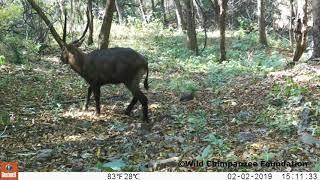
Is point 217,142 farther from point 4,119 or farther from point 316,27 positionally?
Result: point 316,27

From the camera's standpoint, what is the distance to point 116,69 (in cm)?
943

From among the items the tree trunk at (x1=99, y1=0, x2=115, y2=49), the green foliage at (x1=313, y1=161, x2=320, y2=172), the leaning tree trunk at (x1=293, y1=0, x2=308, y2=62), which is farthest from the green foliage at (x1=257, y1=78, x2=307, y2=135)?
the tree trunk at (x1=99, y1=0, x2=115, y2=49)

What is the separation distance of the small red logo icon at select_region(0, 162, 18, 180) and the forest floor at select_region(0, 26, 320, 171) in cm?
72

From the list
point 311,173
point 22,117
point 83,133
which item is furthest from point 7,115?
point 311,173

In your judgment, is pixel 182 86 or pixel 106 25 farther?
pixel 106 25

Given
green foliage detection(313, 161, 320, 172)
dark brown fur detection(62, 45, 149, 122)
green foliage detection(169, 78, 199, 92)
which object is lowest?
green foliage detection(313, 161, 320, 172)

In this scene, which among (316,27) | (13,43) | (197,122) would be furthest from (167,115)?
(13,43)

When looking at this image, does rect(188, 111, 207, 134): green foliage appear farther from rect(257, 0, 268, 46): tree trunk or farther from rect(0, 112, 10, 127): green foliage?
rect(257, 0, 268, 46): tree trunk

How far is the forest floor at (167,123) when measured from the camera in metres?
6.87

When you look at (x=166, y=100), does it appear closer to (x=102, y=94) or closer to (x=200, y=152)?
(x=102, y=94)

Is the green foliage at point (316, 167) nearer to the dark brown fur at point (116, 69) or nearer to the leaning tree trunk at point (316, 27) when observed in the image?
the dark brown fur at point (116, 69)

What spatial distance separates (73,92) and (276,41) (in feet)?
49.4

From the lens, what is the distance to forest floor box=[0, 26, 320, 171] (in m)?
6.87

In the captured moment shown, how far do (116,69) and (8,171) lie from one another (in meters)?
4.03
